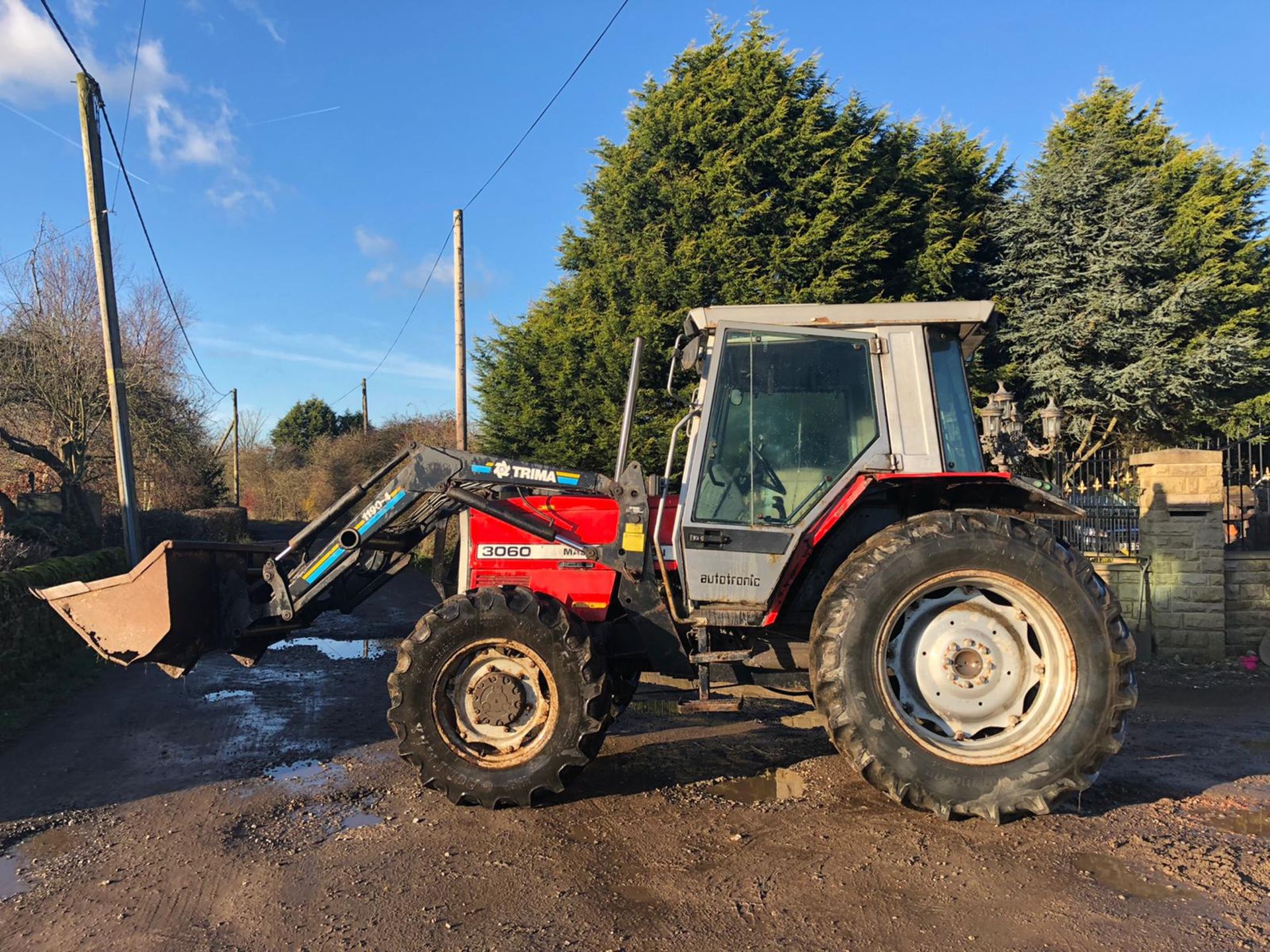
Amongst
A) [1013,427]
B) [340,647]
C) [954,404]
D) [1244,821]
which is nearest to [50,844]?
[954,404]

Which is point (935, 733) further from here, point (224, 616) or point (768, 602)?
point (224, 616)

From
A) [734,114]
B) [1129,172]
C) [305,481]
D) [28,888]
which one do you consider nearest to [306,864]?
[28,888]

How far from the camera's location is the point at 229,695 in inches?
268

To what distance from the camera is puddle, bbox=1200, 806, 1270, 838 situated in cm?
388

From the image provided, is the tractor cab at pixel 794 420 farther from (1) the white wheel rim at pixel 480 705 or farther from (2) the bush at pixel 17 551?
(2) the bush at pixel 17 551

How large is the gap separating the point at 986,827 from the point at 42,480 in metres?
15.0

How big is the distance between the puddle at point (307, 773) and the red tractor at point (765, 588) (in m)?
0.79

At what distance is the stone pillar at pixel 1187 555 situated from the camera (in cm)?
795

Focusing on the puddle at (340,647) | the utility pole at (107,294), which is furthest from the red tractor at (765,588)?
the utility pole at (107,294)

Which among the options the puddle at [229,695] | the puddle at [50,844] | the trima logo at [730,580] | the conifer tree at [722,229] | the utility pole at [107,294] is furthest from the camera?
the conifer tree at [722,229]

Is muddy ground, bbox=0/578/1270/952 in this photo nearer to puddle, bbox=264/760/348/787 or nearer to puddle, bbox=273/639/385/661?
puddle, bbox=264/760/348/787

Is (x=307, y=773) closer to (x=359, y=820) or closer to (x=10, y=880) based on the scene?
(x=359, y=820)

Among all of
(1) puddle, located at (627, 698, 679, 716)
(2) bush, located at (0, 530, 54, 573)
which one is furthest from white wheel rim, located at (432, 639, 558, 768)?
(2) bush, located at (0, 530, 54, 573)

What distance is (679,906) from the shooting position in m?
3.23
